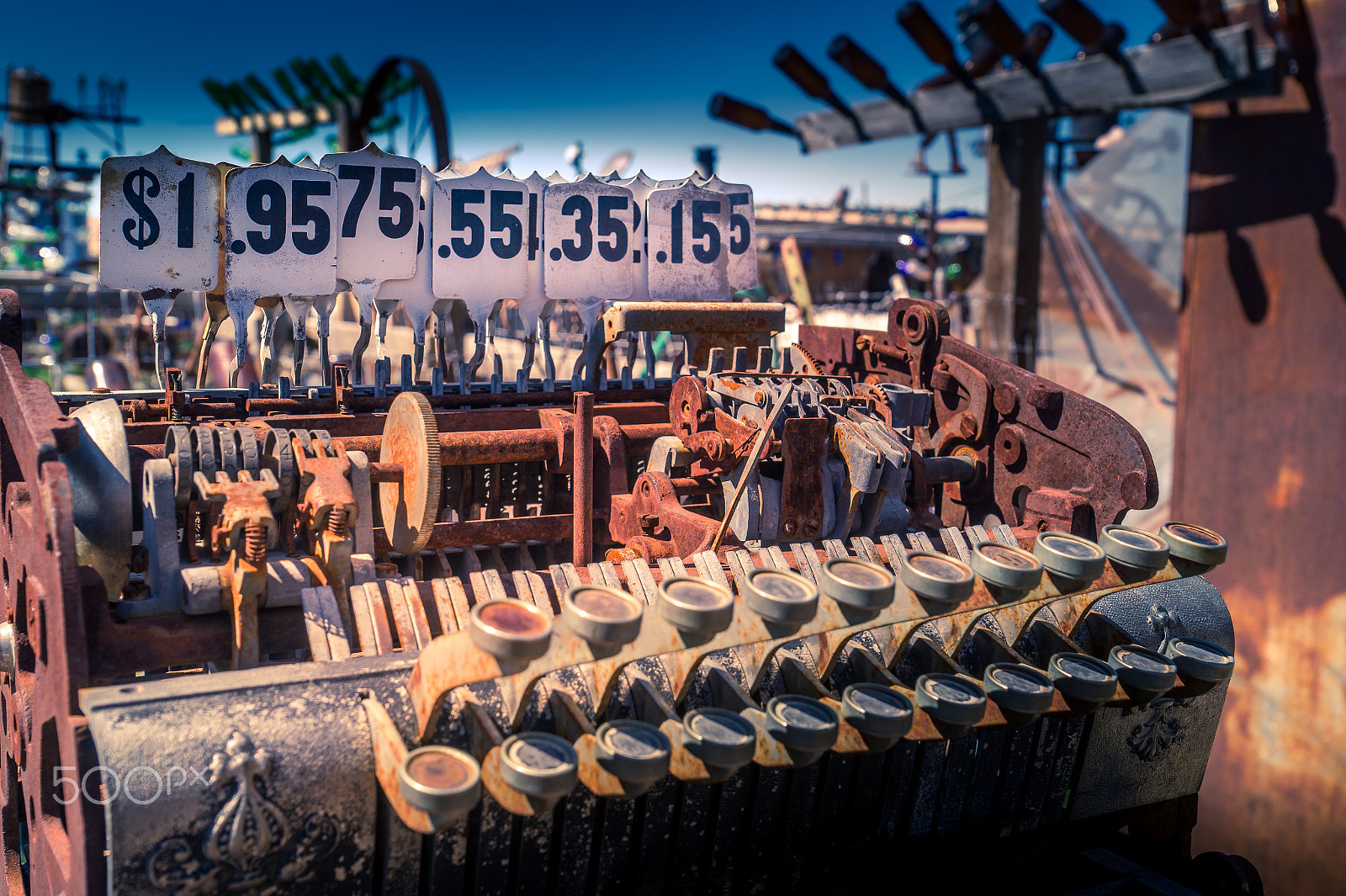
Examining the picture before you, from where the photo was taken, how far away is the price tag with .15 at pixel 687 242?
489 cm

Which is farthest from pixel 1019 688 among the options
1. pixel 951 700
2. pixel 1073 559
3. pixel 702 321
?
pixel 702 321

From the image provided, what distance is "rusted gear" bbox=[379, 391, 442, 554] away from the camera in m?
3.09

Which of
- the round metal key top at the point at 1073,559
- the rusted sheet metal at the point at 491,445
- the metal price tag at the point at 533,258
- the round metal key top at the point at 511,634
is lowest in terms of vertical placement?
the round metal key top at the point at 511,634

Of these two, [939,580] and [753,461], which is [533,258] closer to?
[753,461]

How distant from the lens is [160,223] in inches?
159

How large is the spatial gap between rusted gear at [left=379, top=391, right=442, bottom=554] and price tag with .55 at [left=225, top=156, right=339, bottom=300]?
1.27 m

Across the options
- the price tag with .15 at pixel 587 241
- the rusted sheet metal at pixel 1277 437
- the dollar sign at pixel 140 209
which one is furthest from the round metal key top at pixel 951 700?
the rusted sheet metal at pixel 1277 437

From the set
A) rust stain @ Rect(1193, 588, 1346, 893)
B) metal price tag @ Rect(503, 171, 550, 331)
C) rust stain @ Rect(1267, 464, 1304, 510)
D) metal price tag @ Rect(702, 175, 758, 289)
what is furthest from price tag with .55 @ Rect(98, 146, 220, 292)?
rust stain @ Rect(1193, 588, 1346, 893)

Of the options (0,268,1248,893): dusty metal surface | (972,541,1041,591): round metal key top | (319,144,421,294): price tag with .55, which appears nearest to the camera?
(0,268,1248,893): dusty metal surface

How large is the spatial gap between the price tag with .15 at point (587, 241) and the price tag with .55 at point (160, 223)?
1.47 metres

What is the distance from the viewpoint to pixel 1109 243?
9492 millimetres

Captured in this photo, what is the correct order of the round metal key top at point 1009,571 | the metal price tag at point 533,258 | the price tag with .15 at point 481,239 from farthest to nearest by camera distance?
the metal price tag at point 533,258
the price tag with .15 at point 481,239
the round metal key top at point 1009,571

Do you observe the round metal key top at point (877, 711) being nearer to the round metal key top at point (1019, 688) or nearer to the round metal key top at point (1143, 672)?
the round metal key top at point (1019, 688)

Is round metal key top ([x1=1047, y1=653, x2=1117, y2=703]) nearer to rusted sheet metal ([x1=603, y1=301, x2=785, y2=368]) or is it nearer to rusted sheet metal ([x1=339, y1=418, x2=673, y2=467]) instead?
rusted sheet metal ([x1=339, y1=418, x2=673, y2=467])
